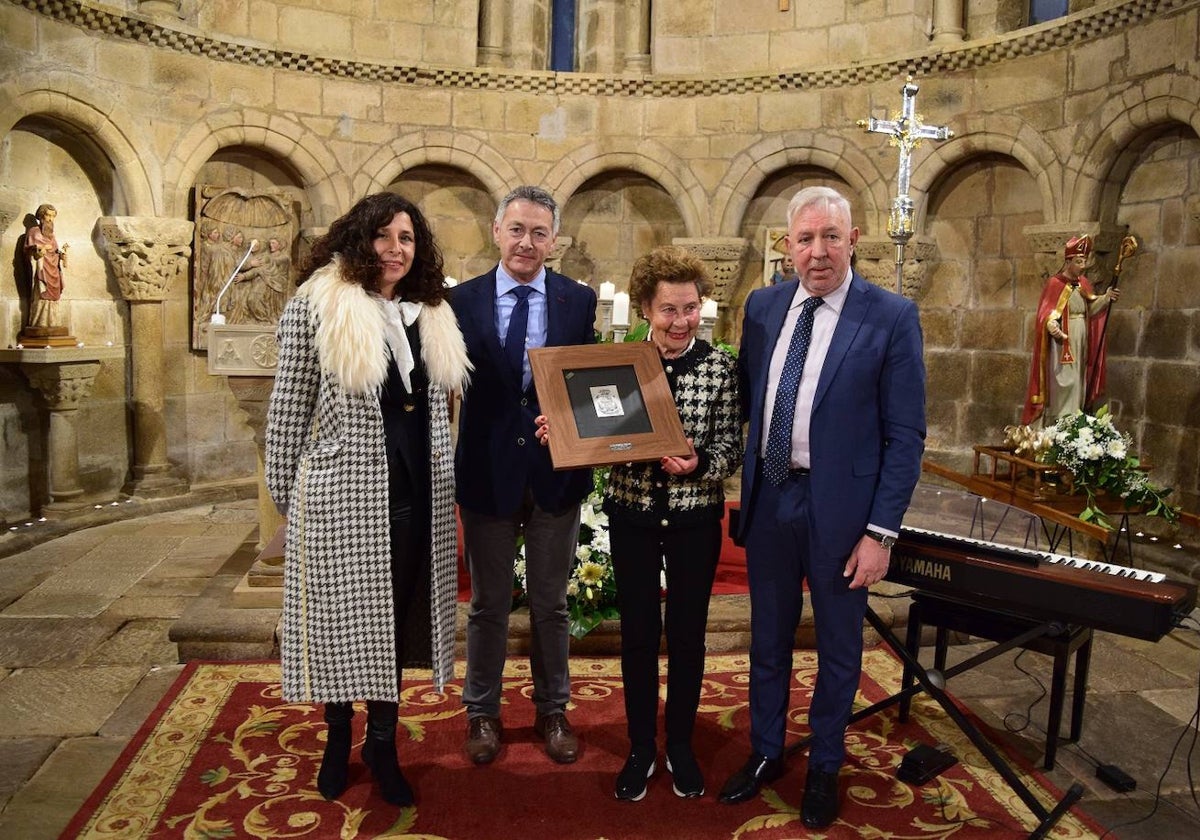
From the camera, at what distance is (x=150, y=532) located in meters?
5.97

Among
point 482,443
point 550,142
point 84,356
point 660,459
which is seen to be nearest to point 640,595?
point 660,459

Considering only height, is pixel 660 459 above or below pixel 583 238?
below

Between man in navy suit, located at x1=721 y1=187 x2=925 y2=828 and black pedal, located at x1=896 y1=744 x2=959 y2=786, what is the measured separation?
362 millimetres

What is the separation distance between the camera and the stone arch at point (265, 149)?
684 centimetres

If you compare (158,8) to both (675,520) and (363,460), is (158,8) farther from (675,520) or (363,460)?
(675,520)

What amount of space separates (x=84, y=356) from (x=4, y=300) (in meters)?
0.64

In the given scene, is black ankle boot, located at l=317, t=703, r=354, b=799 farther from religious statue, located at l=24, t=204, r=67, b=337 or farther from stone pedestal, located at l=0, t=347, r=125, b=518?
religious statue, located at l=24, t=204, r=67, b=337

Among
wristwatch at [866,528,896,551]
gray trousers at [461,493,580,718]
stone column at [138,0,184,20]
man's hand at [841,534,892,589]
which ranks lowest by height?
gray trousers at [461,493,580,718]

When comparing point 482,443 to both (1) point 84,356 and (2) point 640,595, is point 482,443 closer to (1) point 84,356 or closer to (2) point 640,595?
(2) point 640,595

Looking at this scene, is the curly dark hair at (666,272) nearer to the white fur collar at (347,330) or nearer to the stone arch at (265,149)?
the white fur collar at (347,330)

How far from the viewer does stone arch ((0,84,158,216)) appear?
20.0 ft

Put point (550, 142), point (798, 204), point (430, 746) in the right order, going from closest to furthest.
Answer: point (798, 204)
point (430, 746)
point (550, 142)

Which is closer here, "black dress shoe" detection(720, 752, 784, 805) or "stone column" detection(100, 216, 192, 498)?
"black dress shoe" detection(720, 752, 784, 805)

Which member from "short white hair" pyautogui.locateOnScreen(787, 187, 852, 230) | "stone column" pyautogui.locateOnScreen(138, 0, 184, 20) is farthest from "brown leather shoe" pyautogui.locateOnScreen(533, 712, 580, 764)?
"stone column" pyautogui.locateOnScreen(138, 0, 184, 20)
